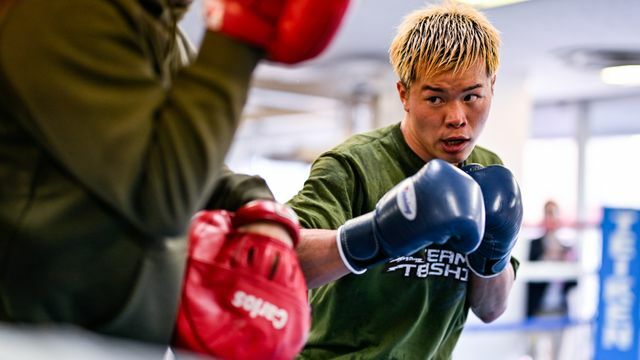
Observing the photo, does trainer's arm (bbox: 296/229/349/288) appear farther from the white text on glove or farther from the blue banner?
the blue banner

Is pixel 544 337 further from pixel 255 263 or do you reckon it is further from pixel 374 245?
pixel 255 263

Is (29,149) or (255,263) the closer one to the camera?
(29,149)

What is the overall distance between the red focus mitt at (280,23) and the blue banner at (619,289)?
391cm

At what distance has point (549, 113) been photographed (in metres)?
8.58

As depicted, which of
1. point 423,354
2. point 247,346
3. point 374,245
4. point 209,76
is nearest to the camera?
point 209,76

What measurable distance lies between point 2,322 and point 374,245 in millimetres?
Answer: 598

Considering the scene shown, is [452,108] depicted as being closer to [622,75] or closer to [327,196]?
[327,196]

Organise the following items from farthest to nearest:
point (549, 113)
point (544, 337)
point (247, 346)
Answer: point (549, 113) < point (544, 337) < point (247, 346)

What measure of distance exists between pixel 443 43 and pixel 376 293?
54 centimetres

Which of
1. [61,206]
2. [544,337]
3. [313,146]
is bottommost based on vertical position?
[544,337]

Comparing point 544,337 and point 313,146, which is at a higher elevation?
point 313,146

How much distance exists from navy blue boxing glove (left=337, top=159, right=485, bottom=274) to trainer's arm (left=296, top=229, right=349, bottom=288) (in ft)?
0.29

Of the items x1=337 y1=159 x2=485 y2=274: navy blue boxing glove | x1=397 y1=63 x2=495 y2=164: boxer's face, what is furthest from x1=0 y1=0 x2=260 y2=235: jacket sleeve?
x1=397 y1=63 x2=495 y2=164: boxer's face

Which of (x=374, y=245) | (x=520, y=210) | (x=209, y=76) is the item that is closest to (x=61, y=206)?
(x=209, y=76)
